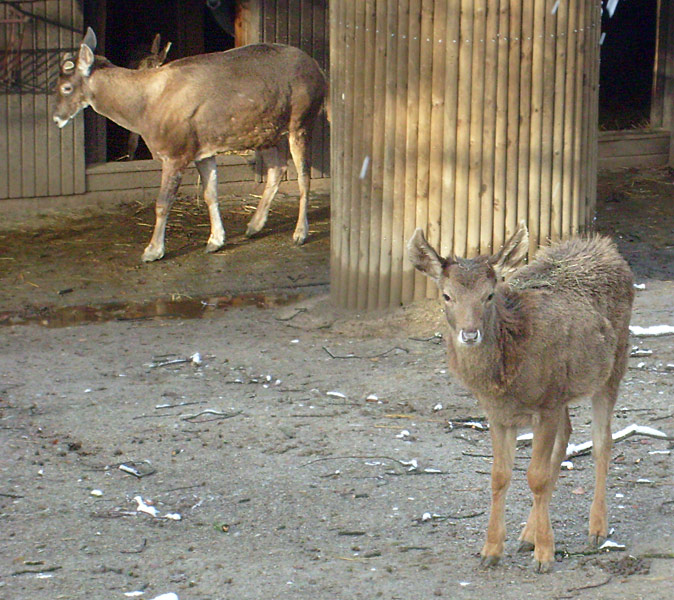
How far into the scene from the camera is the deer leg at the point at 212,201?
12.0 metres

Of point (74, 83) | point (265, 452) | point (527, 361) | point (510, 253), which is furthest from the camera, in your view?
point (74, 83)

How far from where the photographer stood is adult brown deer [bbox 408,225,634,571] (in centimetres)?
552

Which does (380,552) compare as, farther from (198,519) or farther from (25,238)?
(25,238)

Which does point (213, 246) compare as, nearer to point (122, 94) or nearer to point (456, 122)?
point (122, 94)

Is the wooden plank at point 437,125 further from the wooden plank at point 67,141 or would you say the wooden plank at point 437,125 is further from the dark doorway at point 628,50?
the dark doorway at point 628,50

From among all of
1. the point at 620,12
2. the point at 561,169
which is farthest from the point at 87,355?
the point at 620,12

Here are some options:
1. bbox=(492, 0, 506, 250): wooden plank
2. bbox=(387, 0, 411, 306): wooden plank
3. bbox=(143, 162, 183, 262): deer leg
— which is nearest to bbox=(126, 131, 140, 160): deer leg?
bbox=(143, 162, 183, 262): deer leg

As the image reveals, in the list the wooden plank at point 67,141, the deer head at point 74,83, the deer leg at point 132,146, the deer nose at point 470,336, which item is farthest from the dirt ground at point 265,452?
the deer leg at point 132,146

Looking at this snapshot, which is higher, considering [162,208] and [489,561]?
[162,208]

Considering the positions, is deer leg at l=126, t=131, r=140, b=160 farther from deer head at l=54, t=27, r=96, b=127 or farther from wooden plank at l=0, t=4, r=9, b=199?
deer head at l=54, t=27, r=96, b=127

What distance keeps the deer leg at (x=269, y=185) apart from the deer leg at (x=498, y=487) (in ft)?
23.2

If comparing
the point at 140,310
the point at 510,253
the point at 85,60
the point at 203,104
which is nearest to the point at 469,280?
the point at 510,253

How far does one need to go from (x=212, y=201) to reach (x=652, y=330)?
4922 mm

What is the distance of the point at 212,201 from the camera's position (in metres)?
12.0
